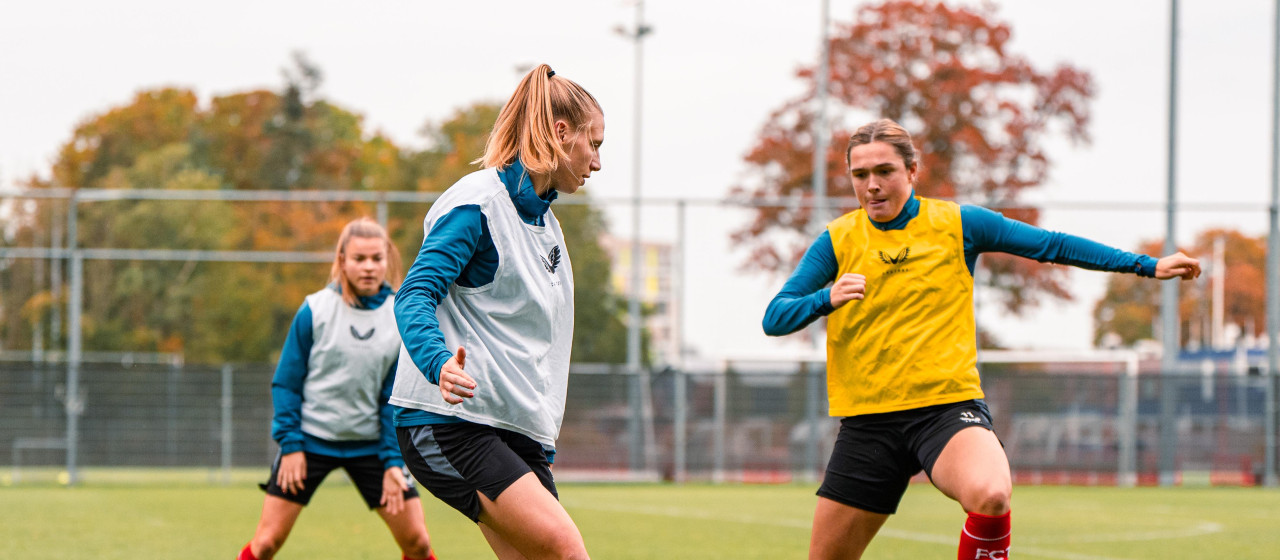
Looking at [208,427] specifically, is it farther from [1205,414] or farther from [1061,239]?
[1061,239]

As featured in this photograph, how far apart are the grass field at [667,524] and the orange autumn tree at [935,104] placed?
11438mm

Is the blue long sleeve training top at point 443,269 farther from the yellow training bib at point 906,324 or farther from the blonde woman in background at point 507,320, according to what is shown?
the yellow training bib at point 906,324

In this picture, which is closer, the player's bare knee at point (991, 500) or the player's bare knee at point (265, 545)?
the player's bare knee at point (991, 500)

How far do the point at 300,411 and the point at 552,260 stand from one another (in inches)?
91.9

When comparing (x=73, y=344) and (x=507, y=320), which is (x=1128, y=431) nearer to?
(x=73, y=344)

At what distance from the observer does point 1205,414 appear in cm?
1677

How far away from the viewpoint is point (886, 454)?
4.50m

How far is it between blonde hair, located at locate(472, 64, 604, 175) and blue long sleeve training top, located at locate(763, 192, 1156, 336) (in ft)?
4.00

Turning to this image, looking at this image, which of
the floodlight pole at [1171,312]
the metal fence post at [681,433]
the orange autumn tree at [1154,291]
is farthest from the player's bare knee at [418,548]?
the orange autumn tree at [1154,291]

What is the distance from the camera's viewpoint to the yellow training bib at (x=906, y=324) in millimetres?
4473

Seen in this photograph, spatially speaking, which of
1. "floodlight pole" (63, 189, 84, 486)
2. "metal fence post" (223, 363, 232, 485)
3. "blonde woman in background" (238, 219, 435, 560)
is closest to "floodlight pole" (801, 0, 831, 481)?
"metal fence post" (223, 363, 232, 485)

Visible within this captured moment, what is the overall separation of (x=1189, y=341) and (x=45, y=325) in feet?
111

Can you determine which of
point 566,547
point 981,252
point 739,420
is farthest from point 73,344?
point 566,547

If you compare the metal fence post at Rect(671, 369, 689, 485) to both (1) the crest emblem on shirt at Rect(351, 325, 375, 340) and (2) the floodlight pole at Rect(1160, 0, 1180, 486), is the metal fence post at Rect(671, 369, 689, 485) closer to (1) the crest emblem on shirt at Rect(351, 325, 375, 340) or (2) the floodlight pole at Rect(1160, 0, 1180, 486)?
(2) the floodlight pole at Rect(1160, 0, 1180, 486)
